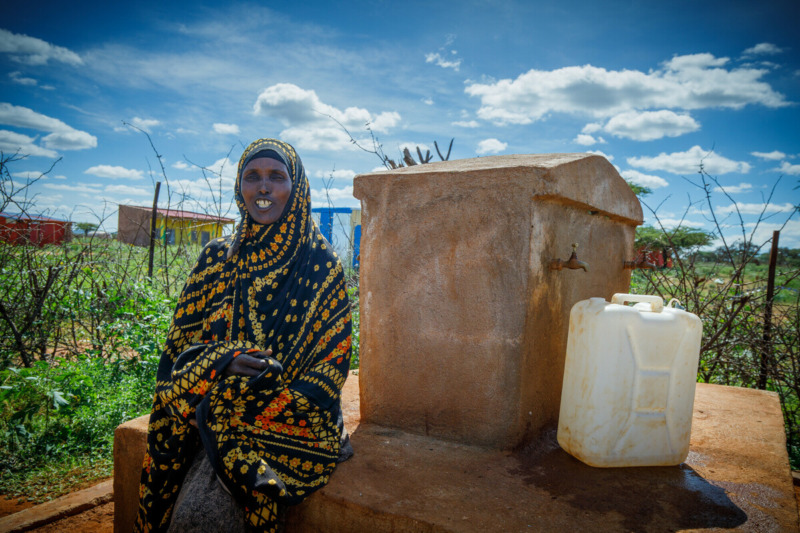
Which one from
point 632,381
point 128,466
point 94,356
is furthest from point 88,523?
point 632,381

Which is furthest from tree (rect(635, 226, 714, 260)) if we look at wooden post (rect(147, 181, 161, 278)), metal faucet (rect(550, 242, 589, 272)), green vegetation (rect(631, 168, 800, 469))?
wooden post (rect(147, 181, 161, 278))

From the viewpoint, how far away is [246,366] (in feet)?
5.81

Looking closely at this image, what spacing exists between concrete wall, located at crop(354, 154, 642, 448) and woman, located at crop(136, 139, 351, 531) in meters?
0.34

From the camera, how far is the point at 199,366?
69.5 inches

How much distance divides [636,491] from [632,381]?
40 cm

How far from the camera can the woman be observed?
1740 mm

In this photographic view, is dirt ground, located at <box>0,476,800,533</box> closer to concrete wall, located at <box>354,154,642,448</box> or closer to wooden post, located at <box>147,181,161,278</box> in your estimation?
concrete wall, located at <box>354,154,642,448</box>

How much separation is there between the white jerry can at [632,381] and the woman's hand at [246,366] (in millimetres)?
1270

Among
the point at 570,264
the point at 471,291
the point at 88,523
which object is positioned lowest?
the point at 88,523

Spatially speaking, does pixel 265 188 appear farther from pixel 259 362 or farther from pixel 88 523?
pixel 88 523

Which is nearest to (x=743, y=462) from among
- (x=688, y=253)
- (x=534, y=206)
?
(x=534, y=206)

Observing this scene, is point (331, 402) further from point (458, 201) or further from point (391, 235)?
point (458, 201)

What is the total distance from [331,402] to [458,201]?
1007 millimetres

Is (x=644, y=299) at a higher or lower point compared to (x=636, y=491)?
higher
